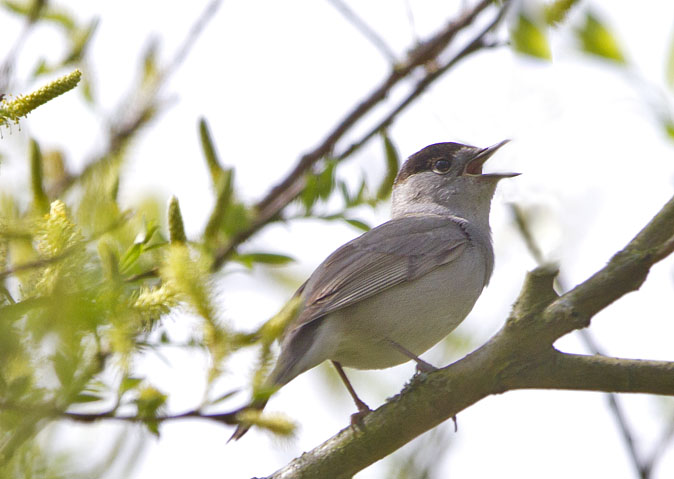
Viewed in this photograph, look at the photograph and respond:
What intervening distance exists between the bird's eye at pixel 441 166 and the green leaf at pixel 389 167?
2.98 metres

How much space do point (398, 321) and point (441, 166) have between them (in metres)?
2.26

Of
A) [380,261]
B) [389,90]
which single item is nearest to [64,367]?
[389,90]

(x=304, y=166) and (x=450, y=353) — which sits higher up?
(x=304, y=166)

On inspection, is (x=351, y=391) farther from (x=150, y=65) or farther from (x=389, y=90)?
(x=150, y=65)

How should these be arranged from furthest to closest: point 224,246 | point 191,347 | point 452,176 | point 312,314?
point 452,176 → point 312,314 → point 224,246 → point 191,347

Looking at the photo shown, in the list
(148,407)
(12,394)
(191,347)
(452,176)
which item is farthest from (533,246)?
(452,176)

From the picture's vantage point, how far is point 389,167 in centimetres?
369

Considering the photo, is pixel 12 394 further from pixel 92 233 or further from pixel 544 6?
pixel 544 6

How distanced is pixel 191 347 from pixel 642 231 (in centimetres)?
195

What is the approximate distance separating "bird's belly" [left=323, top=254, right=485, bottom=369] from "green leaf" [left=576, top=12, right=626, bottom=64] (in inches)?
101

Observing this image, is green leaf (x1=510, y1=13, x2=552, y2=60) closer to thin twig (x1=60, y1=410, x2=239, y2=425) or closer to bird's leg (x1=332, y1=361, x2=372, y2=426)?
thin twig (x1=60, y1=410, x2=239, y2=425)

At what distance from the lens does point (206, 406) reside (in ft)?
5.88

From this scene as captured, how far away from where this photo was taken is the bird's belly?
4.93m

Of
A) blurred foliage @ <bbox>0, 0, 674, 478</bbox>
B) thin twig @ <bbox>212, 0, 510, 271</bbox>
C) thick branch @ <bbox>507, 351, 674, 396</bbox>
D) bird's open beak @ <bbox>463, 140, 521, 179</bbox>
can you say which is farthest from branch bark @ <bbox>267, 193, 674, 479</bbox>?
bird's open beak @ <bbox>463, 140, 521, 179</bbox>
